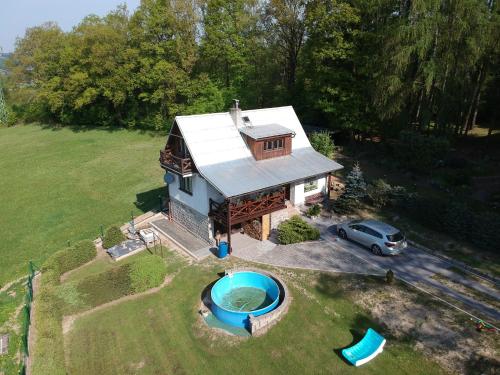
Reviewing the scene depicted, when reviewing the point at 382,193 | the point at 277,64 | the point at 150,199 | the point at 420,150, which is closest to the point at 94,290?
the point at 150,199

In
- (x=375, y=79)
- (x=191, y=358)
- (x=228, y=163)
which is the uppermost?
(x=375, y=79)

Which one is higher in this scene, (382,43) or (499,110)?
(382,43)

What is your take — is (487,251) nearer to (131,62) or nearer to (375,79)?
(375,79)

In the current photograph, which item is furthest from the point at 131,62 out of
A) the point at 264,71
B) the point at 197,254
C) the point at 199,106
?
the point at 197,254

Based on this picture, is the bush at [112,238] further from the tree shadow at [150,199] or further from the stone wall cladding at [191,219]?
the tree shadow at [150,199]

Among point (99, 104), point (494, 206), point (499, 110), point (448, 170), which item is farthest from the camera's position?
point (99, 104)

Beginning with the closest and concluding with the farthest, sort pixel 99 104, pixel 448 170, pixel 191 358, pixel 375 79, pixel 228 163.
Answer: pixel 191 358 → pixel 228 163 → pixel 448 170 → pixel 375 79 → pixel 99 104

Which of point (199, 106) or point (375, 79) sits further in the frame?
point (199, 106)
